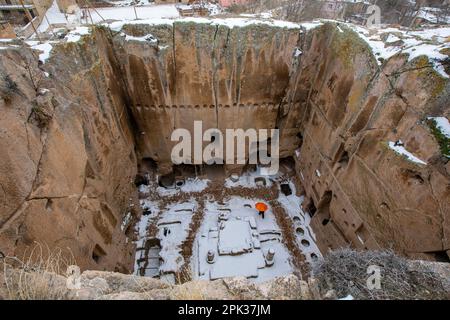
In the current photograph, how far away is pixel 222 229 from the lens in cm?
784

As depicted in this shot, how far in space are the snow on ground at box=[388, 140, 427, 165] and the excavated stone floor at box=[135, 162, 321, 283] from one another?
3.77m

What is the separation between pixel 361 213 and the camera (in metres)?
6.02

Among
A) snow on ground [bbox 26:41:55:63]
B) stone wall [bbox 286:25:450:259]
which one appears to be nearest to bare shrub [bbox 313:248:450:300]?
stone wall [bbox 286:25:450:259]

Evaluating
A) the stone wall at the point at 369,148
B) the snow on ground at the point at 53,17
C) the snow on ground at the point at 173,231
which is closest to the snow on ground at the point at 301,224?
the stone wall at the point at 369,148

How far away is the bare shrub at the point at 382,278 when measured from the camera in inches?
93.4

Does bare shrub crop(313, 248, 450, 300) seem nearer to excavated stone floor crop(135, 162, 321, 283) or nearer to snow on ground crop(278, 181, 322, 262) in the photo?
excavated stone floor crop(135, 162, 321, 283)

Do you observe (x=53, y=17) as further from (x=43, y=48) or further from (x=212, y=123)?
(x=212, y=123)

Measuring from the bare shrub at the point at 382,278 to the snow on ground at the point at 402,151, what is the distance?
266cm

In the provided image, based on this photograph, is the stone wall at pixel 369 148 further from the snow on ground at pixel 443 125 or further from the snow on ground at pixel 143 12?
the snow on ground at pixel 143 12

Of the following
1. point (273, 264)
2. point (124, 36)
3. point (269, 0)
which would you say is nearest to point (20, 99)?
point (124, 36)

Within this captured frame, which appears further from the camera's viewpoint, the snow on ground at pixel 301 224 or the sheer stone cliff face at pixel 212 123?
the snow on ground at pixel 301 224

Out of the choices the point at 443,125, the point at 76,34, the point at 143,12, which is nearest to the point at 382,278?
the point at 443,125

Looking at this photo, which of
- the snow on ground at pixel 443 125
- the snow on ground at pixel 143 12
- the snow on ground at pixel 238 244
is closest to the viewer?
the snow on ground at pixel 443 125

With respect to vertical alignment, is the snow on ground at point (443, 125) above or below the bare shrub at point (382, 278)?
above
